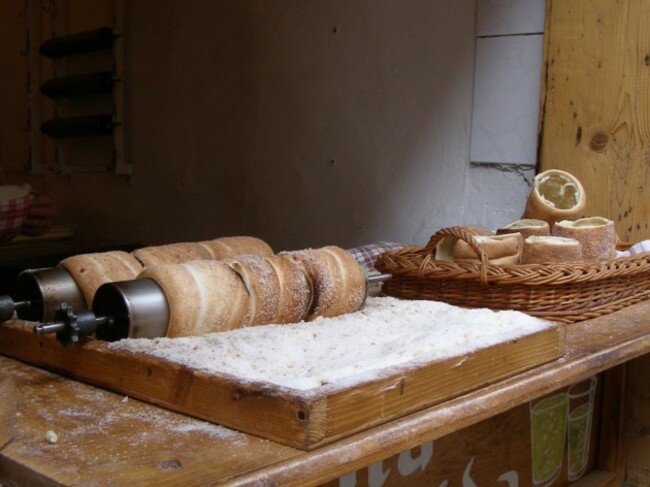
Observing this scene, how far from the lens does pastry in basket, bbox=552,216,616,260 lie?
1.86m

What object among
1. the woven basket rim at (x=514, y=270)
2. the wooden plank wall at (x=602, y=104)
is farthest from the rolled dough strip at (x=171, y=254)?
the wooden plank wall at (x=602, y=104)

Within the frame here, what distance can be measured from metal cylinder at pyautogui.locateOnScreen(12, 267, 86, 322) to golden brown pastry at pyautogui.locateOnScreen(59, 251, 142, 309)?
13 mm

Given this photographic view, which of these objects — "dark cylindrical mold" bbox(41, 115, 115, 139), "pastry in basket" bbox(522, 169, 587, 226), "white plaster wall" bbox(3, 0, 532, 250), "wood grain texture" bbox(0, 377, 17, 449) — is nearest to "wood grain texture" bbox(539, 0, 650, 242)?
"white plaster wall" bbox(3, 0, 532, 250)

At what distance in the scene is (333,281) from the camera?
149cm

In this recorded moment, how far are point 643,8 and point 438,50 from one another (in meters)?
0.77

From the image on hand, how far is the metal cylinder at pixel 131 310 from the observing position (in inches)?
47.0

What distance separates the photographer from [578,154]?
257 centimetres

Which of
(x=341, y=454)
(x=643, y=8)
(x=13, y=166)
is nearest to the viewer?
(x=341, y=454)

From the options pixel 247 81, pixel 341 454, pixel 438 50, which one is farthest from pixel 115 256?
pixel 247 81

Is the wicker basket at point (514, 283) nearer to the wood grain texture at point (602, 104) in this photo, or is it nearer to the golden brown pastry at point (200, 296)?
the golden brown pastry at point (200, 296)

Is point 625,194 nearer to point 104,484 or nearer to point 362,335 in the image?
point 362,335

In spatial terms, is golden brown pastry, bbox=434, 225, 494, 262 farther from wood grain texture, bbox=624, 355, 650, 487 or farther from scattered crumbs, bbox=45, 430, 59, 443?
scattered crumbs, bbox=45, 430, 59, 443

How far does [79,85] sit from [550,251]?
3.49 meters

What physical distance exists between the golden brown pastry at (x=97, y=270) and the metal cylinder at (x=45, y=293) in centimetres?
1
